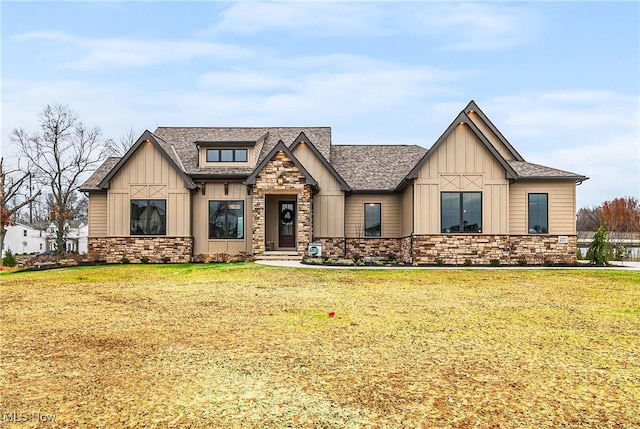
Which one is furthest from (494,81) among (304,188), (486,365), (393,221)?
(486,365)

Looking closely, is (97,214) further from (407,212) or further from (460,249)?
(460,249)

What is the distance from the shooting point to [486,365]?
5.47 m

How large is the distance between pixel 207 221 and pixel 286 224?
3.89 meters

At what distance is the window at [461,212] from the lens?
805 inches

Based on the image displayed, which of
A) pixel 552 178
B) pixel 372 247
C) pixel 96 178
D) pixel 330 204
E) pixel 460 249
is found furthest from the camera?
pixel 96 178

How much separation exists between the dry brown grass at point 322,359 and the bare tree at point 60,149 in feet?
98.1

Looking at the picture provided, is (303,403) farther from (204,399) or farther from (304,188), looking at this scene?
(304,188)

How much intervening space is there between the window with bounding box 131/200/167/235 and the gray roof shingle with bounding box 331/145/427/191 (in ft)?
29.8

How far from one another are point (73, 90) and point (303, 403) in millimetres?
41576

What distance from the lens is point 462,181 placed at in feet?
67.3

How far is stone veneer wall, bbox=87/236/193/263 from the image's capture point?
22.6m

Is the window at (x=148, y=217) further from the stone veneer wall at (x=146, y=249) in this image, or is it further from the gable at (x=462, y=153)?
the gable at (x=462, y=153)

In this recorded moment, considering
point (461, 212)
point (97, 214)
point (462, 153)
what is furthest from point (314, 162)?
point (97, 214)

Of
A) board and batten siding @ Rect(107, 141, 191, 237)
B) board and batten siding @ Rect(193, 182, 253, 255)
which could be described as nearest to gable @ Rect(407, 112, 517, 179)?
board and batten siding @ Rect(193, 182, 253, 255)
